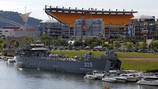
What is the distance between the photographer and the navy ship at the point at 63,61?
4881 centimetres

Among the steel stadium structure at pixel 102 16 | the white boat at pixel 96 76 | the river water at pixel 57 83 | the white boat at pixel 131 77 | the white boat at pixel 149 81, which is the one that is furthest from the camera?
the steel stadium structure at pixel 102 16

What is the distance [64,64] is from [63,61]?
348mm

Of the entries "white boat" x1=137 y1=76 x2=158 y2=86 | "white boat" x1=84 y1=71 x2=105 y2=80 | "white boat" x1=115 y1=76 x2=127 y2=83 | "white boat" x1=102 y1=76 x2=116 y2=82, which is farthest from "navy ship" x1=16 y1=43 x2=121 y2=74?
"white boat" x1=137 y1=76 x2=158 y2=86

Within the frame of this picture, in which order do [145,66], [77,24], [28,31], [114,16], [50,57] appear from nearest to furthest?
[145,66] → [50,57] → [77,24] → [114,16] → [28,31]

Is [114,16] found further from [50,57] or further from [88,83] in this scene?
[88,83]

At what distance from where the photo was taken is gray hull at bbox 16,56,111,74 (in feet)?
160

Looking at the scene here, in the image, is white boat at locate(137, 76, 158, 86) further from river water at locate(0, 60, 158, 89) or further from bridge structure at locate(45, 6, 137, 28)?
bridge structure at locate(45, 6, 137, 28)

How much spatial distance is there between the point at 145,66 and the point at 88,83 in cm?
945

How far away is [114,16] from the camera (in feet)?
410

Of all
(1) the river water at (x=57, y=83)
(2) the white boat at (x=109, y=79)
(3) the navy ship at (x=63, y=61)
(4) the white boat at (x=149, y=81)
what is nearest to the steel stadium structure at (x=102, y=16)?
(3) the navy ship at (x=63, y=61)

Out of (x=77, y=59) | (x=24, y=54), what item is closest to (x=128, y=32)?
(x=24, y=54)

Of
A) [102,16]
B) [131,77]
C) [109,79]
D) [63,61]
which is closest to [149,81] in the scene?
[131,77]

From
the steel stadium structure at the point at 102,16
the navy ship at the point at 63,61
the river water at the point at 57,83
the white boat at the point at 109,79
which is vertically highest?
the steel stadium structure at the point at 102,16

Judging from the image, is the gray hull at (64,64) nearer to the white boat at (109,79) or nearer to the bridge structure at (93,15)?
the white boat at (109,79)
